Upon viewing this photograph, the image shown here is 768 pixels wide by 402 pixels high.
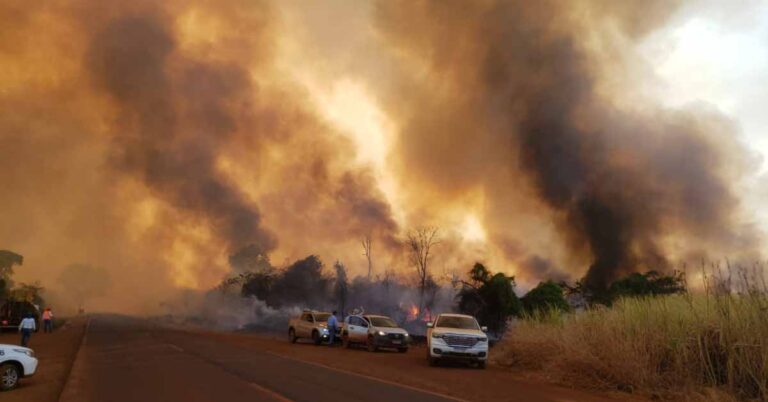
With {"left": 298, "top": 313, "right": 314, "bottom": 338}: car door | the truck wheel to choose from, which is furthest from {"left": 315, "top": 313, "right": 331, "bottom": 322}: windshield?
the truck wheel

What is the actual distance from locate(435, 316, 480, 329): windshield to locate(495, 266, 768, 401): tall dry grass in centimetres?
362

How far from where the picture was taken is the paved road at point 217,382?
10844mm

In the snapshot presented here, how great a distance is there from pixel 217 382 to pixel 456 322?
10.1 m

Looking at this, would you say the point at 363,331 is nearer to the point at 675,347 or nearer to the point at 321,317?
the point at 321,317

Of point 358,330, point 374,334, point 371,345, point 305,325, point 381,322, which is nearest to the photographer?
point 374,334

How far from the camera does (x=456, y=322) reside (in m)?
20.6

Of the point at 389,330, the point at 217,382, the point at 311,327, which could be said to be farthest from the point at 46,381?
the point at 311,327

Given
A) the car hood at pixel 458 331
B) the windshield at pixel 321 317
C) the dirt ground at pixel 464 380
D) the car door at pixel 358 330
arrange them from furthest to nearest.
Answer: the windshield at pixel 321 317, the car door at pixel 358 330, the car hood at pixel 458 331, the dirt ground at pixel 464 380

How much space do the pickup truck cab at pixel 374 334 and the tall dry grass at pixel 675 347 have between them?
32.8 ft

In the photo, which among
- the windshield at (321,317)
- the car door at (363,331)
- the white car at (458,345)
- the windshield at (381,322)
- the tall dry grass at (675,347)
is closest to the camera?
the tall dry grass at (675,347)

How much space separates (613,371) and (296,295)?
7479 centimetres

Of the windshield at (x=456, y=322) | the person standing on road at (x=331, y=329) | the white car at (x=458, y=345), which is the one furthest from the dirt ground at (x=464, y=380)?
the person standing on road at (x=331, y=329)

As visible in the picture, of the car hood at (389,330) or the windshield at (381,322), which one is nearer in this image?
the car hood at (389,330)

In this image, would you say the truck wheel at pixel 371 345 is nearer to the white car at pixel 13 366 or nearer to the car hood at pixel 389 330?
the car hood at pixel 389 330
